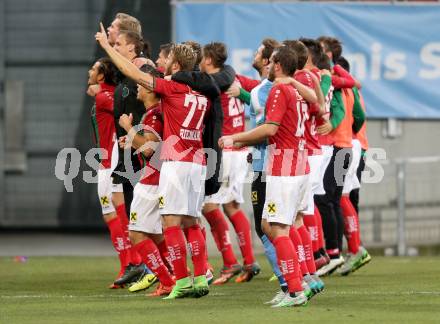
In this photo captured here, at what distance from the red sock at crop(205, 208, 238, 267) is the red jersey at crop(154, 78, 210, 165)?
2.82 meters

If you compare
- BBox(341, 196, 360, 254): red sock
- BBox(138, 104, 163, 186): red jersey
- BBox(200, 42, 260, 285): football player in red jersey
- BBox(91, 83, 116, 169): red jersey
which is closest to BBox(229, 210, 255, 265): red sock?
BBox(200, 42, 260, 285): football player in red jersey

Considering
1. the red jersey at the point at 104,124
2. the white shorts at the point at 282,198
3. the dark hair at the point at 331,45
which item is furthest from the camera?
the dark hair at the point at 331,45

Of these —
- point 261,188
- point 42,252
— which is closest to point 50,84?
point 42,252

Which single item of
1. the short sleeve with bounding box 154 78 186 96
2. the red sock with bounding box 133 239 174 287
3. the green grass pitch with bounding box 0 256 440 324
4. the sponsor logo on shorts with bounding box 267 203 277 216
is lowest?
the green grass pitch with bounding box 0 256 440 324

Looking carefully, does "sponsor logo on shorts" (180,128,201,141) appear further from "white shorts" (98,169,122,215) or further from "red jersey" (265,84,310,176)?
"white shorts" (98,169,122,215)

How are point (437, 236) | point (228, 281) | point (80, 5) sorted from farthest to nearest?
point (80, 5), point (437, 236), point (228, 281)

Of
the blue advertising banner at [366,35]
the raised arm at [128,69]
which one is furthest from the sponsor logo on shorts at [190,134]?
the blue advertising banner at [366,35]

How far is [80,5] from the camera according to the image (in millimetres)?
19750

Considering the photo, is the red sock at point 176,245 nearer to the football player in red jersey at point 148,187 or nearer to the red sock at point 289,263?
the football player in red jersey at point 148,187

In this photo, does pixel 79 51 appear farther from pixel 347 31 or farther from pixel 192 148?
pixel 192 148

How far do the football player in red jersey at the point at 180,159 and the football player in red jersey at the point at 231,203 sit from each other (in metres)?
2.20

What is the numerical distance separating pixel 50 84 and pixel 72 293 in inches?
351

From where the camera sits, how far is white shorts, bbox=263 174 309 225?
31.9 ft

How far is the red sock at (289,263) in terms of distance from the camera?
967 cm
